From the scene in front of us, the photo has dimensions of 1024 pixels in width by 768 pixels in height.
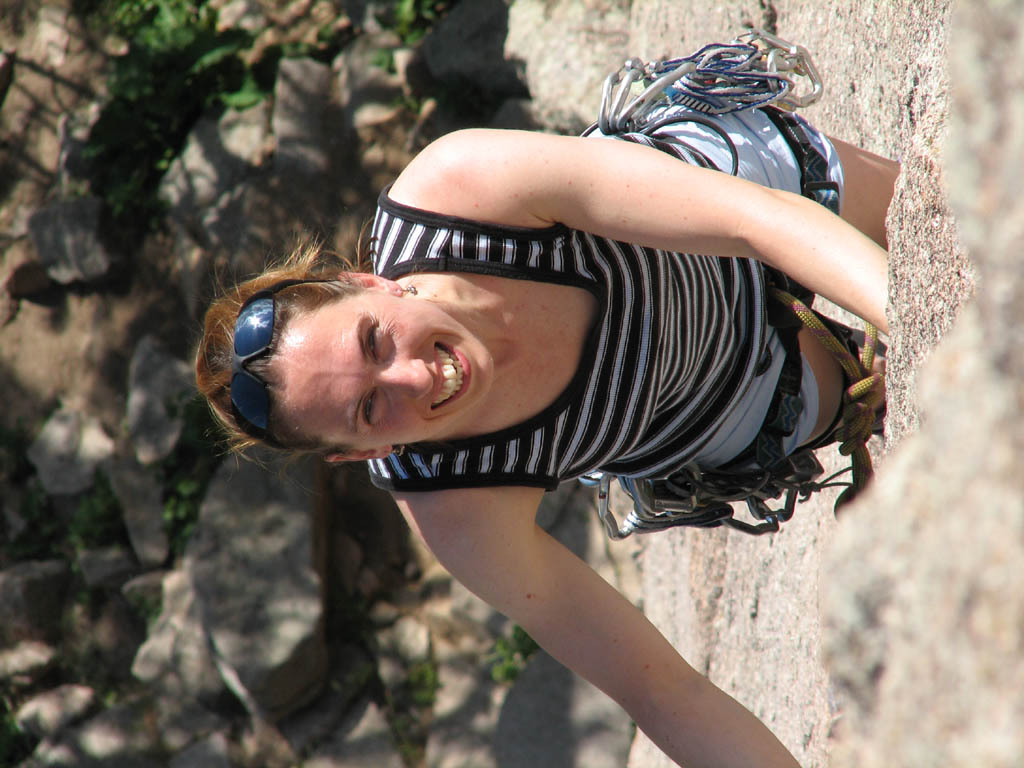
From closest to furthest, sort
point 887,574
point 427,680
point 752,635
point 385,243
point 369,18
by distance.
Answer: point 887,574, point 385,243, point 752,635, point 427,680, point 369,18

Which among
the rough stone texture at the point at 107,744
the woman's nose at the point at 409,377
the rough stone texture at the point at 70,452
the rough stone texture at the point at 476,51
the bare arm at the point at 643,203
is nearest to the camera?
the bare arm at the point at 643,203

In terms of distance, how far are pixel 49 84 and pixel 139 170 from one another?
97 cm

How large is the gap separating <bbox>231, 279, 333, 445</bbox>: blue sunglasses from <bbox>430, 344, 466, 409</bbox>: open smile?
0.78 feet

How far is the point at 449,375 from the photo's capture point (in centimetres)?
137

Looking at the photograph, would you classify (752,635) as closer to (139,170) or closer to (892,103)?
(892,103)

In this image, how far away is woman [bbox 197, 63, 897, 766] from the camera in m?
1.33

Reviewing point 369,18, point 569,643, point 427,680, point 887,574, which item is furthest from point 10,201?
point 887,574

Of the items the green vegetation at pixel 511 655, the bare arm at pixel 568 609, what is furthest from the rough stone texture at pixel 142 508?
the bare arm at pixel 568 609

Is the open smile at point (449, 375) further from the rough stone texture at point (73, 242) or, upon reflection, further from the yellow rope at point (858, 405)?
the rough stone texture at point (73, 242)

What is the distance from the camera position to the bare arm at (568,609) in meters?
1.40

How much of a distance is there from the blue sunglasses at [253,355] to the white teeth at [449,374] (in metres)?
0.24

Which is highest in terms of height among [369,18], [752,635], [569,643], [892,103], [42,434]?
[892,103]

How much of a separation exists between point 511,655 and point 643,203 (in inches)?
124

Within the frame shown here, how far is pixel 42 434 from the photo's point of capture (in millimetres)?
4945
